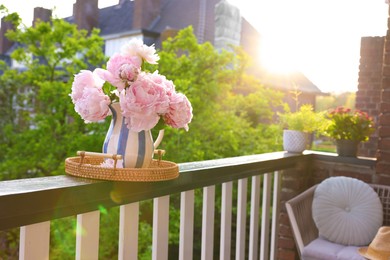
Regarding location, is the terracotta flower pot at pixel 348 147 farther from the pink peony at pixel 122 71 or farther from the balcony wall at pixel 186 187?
the pink peony at pixel 122 71

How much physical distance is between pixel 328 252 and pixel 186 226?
40.2 inches

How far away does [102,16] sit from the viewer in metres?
15.8

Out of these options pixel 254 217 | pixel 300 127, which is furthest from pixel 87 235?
pixel 300 127

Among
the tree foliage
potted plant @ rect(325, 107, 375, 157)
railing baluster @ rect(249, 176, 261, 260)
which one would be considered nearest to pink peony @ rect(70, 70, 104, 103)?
railing baluster @ rect(249, 176, 261, 260)

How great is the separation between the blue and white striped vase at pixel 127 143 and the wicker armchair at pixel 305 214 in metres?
1.26

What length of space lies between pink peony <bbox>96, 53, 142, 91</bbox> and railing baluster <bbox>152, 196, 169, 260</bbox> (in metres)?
0.50

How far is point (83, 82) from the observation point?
157 centimetres

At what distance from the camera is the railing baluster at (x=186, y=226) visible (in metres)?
1.97

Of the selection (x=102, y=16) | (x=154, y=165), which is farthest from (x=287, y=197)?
(x=102, y=16)

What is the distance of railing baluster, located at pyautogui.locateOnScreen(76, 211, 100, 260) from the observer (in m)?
1.45

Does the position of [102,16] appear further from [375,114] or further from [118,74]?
[118,74]

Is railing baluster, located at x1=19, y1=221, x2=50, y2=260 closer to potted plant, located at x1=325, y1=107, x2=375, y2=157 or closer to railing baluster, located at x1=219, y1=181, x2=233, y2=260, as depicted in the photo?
railing baluster, located at x1=219, y1=181, x2=233, y2=260

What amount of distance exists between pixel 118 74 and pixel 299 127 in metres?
1.99

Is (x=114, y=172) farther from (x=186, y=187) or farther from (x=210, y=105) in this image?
(x=210, y=105)
